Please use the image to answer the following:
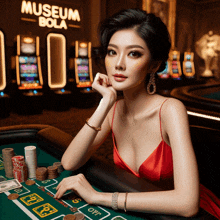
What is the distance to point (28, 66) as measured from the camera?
5.25 meters

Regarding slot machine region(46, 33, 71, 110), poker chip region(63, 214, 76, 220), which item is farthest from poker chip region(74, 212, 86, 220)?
slot machine region(46, 33, 71, 110)

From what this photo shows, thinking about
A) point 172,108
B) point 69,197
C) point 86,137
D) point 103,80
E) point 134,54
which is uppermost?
point 134,54

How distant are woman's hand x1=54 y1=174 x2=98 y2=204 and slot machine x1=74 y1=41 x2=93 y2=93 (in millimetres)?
5245

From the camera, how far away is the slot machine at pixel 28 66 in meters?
5.11

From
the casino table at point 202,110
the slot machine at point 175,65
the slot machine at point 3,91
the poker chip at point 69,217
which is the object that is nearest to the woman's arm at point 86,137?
the poker chip at point 69,217

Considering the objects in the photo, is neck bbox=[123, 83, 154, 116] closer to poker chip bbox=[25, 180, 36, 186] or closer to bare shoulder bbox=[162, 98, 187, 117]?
bare shoulder bbox=[162, 98, 187, 117]

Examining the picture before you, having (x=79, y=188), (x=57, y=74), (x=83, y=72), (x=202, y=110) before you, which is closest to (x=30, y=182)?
(x=79, y=188)

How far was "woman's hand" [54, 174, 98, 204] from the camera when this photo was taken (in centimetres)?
91

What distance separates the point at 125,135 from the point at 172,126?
349 mm

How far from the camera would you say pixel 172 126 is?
0.99m

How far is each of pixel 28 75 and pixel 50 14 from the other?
1.80 metres

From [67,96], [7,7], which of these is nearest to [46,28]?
[7,7]

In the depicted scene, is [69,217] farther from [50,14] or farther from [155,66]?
[50,14]

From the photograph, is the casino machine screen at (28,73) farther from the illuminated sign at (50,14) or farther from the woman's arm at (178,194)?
the woman's arm at (178,194)
